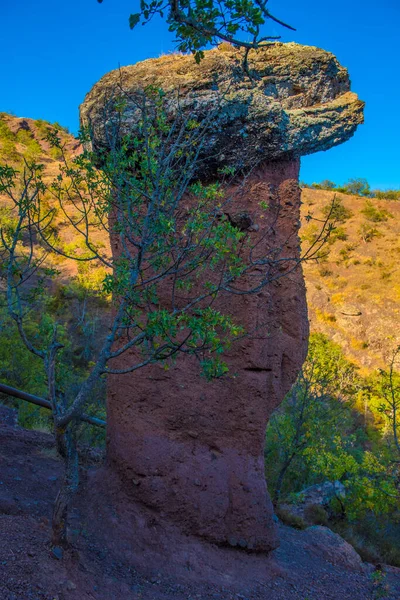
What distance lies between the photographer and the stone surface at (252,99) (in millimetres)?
5121

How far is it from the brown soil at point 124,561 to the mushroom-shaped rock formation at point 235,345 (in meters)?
0.20

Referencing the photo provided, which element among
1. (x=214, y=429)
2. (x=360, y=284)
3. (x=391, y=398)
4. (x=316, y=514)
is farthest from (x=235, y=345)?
(x=360, y=284)

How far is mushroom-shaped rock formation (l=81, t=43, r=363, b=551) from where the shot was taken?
500 centimetres

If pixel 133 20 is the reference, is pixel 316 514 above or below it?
below

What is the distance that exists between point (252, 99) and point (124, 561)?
454 centimetres

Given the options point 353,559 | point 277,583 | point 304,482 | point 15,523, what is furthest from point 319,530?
point 304,482

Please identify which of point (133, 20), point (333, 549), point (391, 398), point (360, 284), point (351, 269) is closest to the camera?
point (133, 20)

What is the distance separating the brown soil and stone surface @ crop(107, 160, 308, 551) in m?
0.21

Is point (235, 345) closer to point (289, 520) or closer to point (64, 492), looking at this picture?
point (64, 492)

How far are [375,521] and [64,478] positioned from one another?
9888 millimetres

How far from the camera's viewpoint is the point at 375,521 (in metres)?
11.4

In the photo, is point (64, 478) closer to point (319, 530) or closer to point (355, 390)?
point (319, 530)

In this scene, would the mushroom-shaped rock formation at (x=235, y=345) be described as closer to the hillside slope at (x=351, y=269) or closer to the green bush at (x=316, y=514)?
the green bush at (x=316, y=514)

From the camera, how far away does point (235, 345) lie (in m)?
5.32
